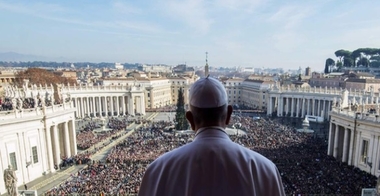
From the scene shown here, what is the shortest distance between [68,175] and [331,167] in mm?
24968

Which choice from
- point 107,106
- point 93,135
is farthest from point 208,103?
point 107,106

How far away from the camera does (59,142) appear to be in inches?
1241

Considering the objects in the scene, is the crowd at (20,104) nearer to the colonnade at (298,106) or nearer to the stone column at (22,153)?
the stone column at (22,153)

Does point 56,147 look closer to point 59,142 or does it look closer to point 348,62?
point 59,142

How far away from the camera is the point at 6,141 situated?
77.2ft

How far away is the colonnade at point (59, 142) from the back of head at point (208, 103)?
98.4 ft

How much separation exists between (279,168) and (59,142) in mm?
24463

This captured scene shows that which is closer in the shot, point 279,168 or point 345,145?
point 279,168

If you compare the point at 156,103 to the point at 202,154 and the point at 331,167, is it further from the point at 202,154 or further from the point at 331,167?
the point at 202,154

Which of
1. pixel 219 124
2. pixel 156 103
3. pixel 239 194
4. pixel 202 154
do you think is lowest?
pixel 156 103

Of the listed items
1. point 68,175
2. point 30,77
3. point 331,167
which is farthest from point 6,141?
point 30,77

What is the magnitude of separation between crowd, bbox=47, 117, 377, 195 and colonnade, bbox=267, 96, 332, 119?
86.0ft

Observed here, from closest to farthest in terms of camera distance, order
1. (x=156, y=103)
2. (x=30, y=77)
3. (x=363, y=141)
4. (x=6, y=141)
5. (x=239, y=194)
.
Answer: (x=239, y=194) → (x=6, y=141) → (x=363, y=141) → (x=30, y=77) → (x=156, y=103)

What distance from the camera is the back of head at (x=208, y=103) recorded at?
1910mm
